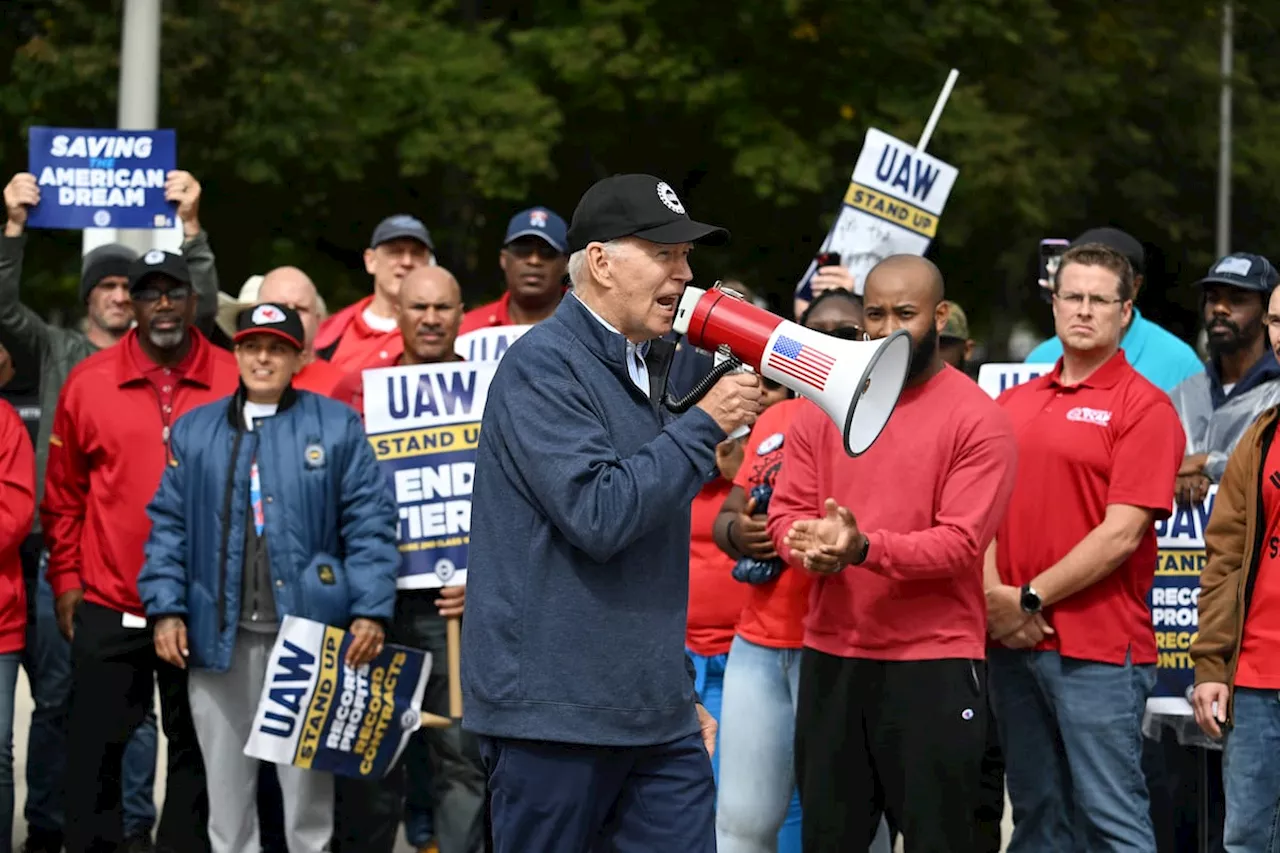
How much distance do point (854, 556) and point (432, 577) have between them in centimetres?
247

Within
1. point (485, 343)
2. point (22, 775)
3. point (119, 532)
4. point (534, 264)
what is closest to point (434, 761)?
point (119, 532)

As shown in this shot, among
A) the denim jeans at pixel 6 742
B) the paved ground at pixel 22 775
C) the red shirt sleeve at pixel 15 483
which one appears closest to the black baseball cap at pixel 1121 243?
the paved ground at pixel 22 775

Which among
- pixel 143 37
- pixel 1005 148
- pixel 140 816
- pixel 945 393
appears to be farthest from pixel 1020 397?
pixel 1005 148

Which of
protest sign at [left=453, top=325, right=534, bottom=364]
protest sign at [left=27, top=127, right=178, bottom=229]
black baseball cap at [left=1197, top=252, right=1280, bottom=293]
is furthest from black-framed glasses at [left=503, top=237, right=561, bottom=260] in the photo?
black baseball cap at [left=1197, top=252, right=1280, bottom=293]

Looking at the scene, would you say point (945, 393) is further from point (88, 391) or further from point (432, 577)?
point (88, 391)

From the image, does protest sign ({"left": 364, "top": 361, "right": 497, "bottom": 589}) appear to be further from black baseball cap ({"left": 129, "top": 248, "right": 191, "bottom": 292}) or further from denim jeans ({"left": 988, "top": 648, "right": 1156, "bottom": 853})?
denim jeans ({"left": 988, "top": 648, "right": 1156, "bottom": 853})

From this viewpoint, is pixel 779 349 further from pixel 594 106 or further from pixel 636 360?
pixel 594 106

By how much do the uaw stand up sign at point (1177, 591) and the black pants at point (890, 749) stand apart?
1.36 m

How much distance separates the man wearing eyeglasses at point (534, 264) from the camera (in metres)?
8.95

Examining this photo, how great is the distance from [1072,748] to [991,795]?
1600 millimetres

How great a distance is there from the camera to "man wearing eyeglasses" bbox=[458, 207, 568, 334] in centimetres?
895

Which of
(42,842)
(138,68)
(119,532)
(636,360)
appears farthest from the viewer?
(138,68)

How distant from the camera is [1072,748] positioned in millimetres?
6676

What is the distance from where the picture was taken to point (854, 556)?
5.99 meters
